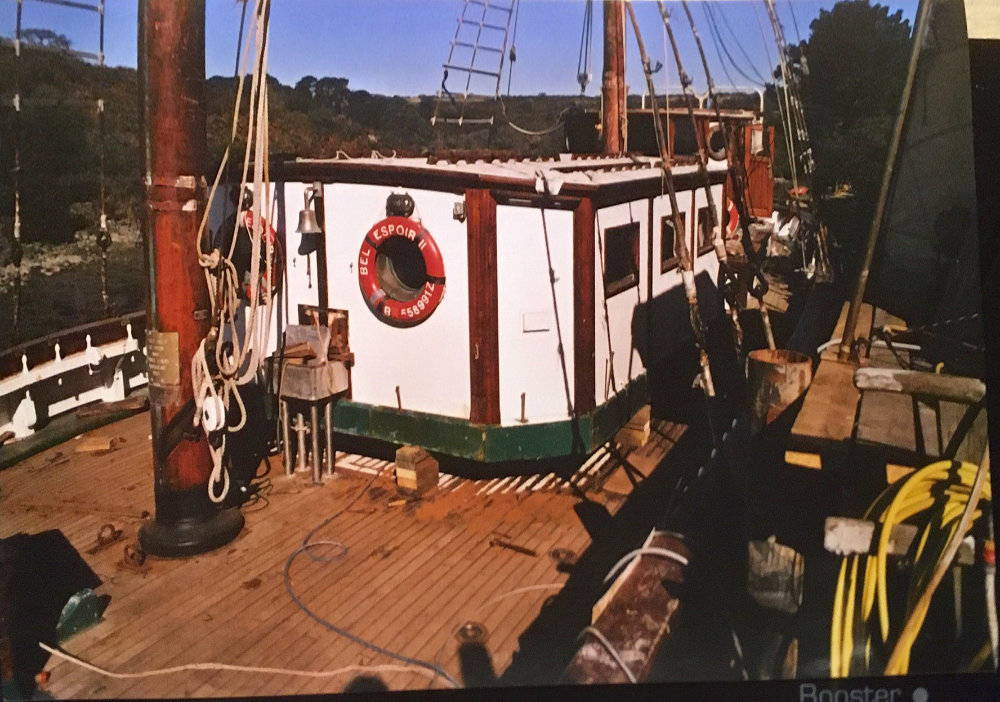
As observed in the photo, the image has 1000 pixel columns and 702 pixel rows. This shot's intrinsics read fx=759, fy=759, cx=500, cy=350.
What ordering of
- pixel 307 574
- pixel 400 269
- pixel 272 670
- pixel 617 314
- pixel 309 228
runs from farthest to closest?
1. pixel 617 314
2. pixel 400 269
3. pixel 309 228
4. pixel 307 574
5. pixel 272 670

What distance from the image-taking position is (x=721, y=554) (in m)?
3.66

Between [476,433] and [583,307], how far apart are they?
1.20m

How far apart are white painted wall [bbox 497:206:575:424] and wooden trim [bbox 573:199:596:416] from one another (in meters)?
0.04

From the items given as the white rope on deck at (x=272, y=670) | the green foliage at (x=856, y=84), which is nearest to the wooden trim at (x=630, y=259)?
the green foliage at (x=856, y=84)

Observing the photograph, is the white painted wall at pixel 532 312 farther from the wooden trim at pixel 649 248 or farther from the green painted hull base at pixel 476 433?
the wooden trim at pixel 649 248

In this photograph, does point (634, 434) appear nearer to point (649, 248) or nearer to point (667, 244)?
point (649, 248)

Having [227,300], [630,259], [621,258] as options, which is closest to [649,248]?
[630,259]

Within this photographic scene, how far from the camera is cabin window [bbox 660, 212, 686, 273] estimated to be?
6.99 meters

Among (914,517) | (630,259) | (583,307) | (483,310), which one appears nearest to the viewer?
(914,517)

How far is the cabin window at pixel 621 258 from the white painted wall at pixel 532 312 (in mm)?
554

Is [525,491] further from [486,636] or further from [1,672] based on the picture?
[1,672]

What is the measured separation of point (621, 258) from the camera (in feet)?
20.4

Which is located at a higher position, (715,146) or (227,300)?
(715,146)

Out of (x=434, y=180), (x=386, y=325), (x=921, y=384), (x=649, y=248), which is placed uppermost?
(x=434, y=180)
